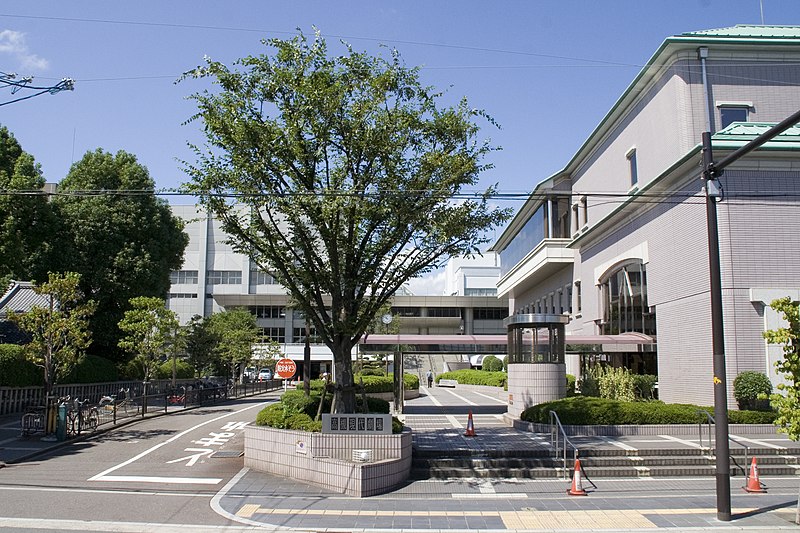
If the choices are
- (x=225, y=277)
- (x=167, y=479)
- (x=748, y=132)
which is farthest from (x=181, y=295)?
(x=748, y=132)

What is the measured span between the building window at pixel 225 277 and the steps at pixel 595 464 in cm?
6198

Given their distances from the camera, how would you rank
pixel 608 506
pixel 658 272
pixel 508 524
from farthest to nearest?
pixel 658 272 → pixel 608 506 → pixel 508 524

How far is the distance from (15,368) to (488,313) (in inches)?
2401

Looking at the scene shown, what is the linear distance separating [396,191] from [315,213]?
190cm

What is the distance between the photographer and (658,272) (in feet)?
82.7

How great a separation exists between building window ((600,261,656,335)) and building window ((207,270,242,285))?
5063cm

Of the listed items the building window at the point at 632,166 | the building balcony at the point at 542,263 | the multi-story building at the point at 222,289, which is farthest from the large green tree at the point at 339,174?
the multi-story building at the point at 222,289

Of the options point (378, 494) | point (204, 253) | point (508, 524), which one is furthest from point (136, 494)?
point (204, 253)

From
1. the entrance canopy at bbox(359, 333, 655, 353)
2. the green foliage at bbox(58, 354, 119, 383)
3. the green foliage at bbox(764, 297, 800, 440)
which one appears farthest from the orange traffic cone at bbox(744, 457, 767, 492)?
the green foliage at bbox(58, 354, 119, 383)

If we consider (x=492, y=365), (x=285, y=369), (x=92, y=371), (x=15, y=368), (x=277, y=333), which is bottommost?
(x=492, y=365)

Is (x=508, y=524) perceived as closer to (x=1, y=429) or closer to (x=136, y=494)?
(x=136, y=494)

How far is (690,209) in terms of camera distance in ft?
73.9

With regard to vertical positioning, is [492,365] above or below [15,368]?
below

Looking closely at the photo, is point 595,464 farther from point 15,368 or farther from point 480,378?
point 480,378
